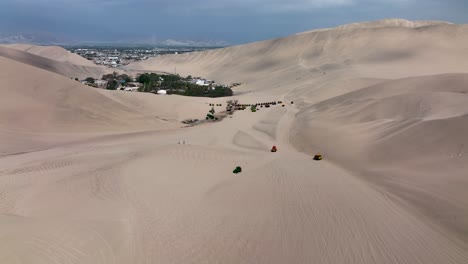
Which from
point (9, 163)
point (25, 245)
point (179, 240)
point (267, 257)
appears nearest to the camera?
point (25, 245)

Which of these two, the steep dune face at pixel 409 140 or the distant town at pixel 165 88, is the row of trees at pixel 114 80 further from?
the steep dune face at pixel 409 140

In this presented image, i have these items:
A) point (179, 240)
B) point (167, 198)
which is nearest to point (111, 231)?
point (179, 240)

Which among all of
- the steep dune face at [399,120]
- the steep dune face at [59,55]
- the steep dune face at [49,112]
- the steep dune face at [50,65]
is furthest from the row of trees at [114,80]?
the steep dune face at [59,55]

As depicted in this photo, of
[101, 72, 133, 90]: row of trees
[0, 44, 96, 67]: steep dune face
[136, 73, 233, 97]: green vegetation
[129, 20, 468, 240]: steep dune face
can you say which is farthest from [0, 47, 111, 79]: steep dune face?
[129, 20, 468, 240]: steep dune face

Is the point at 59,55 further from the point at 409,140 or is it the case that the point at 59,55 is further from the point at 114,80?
the point at 409,140

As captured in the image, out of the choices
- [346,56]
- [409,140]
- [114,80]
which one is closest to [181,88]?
[114,80]

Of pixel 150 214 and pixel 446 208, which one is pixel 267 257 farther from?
pixel 446 208

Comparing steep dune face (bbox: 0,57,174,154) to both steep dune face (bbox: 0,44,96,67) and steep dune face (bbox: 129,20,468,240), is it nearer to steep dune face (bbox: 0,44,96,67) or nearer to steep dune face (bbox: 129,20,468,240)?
steep dune face (bbox: 129,20,468,240)
